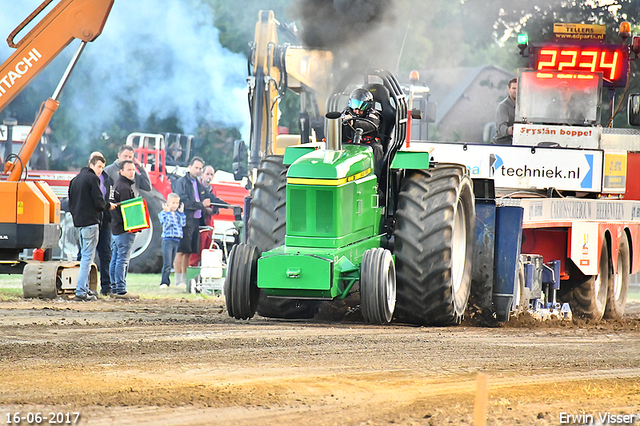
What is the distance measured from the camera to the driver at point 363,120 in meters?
10.1

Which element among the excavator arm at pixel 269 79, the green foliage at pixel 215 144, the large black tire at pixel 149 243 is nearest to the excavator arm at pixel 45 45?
the excavator arm at pixel 269 79

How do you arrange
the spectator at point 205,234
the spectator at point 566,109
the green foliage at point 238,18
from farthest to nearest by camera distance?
the green foliage at point 238,18 → the spectator at point 205,234 → the spectator at point 566,109

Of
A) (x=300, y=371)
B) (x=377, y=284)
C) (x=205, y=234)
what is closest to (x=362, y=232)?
(x=377, y=284)

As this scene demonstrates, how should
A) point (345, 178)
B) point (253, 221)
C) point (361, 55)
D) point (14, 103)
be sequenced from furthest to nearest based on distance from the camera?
1. point (14, 103)
2. point (361, 55)
3. point (253, 221)
4. point (345, 178)

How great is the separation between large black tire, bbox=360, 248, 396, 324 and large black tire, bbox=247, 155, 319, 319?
1.15 metres

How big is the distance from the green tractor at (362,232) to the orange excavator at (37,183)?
398 cm

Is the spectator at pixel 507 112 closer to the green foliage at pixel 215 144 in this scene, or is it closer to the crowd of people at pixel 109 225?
the crowd of people at pixel 109 225

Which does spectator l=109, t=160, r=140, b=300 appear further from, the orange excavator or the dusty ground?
the dusty ground

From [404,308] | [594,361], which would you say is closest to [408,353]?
[594,361]

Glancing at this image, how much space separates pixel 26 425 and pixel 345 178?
4.88 m

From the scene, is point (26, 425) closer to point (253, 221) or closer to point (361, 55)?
point (253, 221)

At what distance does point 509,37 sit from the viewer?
31031 millimetres

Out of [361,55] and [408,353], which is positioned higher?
[361,55]

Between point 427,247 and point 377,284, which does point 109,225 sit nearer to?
point 427,247
